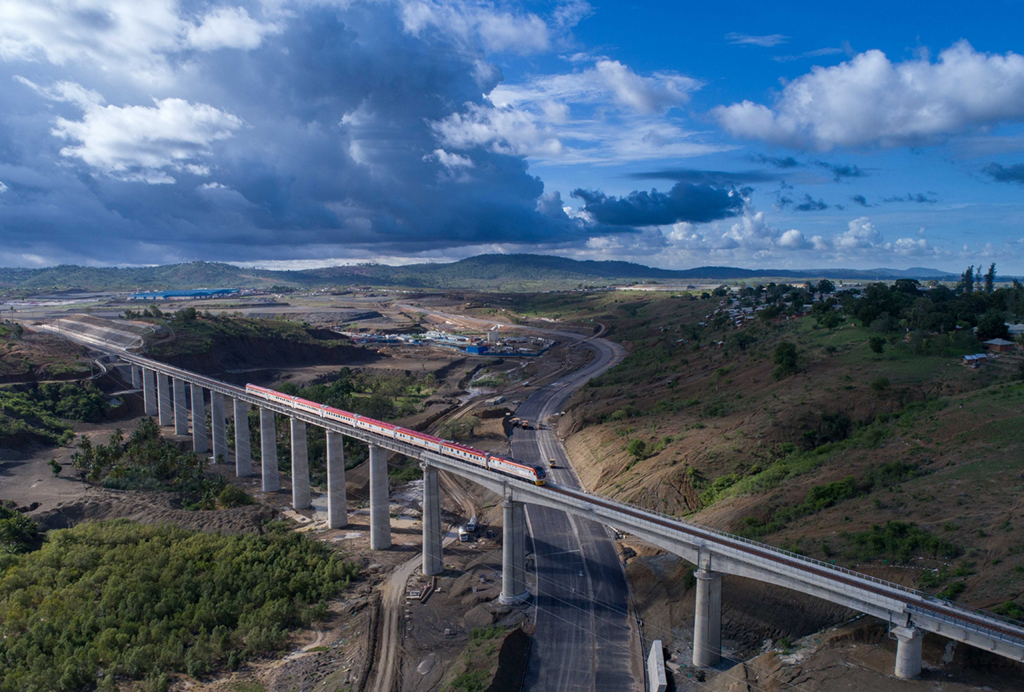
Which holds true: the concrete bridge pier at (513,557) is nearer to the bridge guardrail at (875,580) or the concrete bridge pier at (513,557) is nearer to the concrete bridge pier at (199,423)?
the bridge guardrail at (875,580)

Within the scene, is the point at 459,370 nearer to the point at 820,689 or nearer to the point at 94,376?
the point at 94,376

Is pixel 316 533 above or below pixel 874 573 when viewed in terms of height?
below

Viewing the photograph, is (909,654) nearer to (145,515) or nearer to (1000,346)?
(1000,346)

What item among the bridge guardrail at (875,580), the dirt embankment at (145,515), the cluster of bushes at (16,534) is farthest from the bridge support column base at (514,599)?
the cluster of bushes at (16,534)

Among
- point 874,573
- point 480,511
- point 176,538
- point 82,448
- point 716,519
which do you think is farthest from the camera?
point 82,448

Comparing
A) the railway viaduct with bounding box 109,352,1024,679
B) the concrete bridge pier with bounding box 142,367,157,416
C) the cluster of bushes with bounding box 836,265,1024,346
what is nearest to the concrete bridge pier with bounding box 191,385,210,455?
the railway viaduct with bounding box 109,352,1024,679

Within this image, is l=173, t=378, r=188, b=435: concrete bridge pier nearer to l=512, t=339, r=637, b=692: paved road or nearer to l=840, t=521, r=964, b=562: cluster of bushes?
l=512, t=339, r=637, b=692: paved road

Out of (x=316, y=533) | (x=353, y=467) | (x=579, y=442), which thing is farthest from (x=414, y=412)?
(x=316, y=533)
